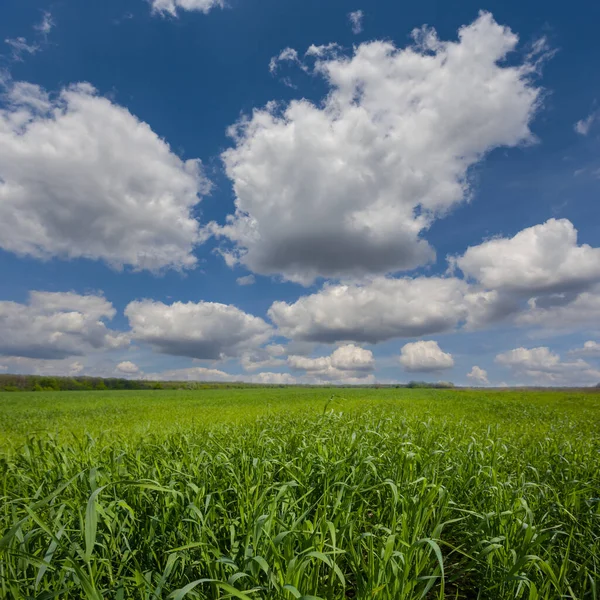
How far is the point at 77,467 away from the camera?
432cm

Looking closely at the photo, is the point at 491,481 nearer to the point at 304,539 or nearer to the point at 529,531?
the point at 529,531

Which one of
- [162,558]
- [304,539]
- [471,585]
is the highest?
[304,539]

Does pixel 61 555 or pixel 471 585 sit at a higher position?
pixel 61 555

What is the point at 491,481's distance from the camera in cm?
434

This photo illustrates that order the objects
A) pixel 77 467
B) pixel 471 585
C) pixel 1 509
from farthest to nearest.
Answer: pixel 77 467 → pixel 1 509 → pixel 471 585

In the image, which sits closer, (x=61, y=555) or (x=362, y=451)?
(x=61, y=555)

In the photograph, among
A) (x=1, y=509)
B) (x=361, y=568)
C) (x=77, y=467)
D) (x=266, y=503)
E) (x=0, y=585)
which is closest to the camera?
(x=0, y=585)

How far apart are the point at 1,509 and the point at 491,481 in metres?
4.95

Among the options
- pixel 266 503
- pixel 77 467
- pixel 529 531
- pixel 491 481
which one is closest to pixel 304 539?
pixel 266 503

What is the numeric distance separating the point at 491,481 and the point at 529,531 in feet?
5.41

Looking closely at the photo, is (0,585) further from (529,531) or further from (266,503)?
(529,531)

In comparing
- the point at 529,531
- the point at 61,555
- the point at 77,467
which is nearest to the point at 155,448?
the point at 77,467

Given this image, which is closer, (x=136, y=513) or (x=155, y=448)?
(x=136, y=513)

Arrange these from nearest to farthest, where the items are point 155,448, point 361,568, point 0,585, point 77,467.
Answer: point 0,585
point 361,568
point 77,467
point 155,448
